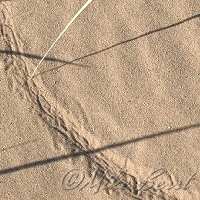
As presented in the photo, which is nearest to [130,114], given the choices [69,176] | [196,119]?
[196,119]

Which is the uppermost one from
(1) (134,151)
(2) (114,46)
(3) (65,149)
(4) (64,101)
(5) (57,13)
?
(5) (57,13)

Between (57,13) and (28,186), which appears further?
(57,13)

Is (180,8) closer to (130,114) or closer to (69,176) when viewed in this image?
(130,114)

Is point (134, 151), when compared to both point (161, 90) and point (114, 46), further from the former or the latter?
point (114, 46)

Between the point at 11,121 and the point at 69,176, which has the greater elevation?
the point at 11,121

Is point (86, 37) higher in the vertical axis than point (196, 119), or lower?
higher

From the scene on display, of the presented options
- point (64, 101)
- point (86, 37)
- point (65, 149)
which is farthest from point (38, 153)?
point (86, 37)

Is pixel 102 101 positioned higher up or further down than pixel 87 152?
higher up
